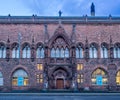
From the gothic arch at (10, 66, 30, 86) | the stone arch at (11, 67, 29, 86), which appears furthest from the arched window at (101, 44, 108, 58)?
the stone arch at (11, 67, 29, 86)

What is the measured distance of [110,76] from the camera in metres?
48.0

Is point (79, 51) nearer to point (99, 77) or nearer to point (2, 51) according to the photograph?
point (99, 77)

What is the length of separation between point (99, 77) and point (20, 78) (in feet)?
51.0

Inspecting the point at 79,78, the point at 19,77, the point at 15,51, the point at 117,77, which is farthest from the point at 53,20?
the point at 117,77

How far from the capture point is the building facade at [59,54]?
47625 mm

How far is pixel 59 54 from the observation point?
161ft

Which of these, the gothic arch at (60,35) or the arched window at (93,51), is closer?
the gothic arch at (60,35)

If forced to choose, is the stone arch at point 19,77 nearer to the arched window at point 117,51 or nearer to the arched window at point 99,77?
the arched window at point 99,77

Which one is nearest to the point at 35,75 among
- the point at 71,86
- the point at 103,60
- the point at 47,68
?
the point at 47,68

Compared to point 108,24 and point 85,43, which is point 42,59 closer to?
point 85,43

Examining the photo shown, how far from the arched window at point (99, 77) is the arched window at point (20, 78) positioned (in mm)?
13198

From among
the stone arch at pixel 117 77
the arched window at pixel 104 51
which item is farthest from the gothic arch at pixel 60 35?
the stone arch at pixel 117 77

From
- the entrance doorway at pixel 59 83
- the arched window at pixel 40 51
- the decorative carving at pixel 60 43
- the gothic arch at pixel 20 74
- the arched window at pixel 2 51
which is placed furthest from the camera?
the decorative carving at pixel 60 43

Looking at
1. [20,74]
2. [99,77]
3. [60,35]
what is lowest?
[99,77]
